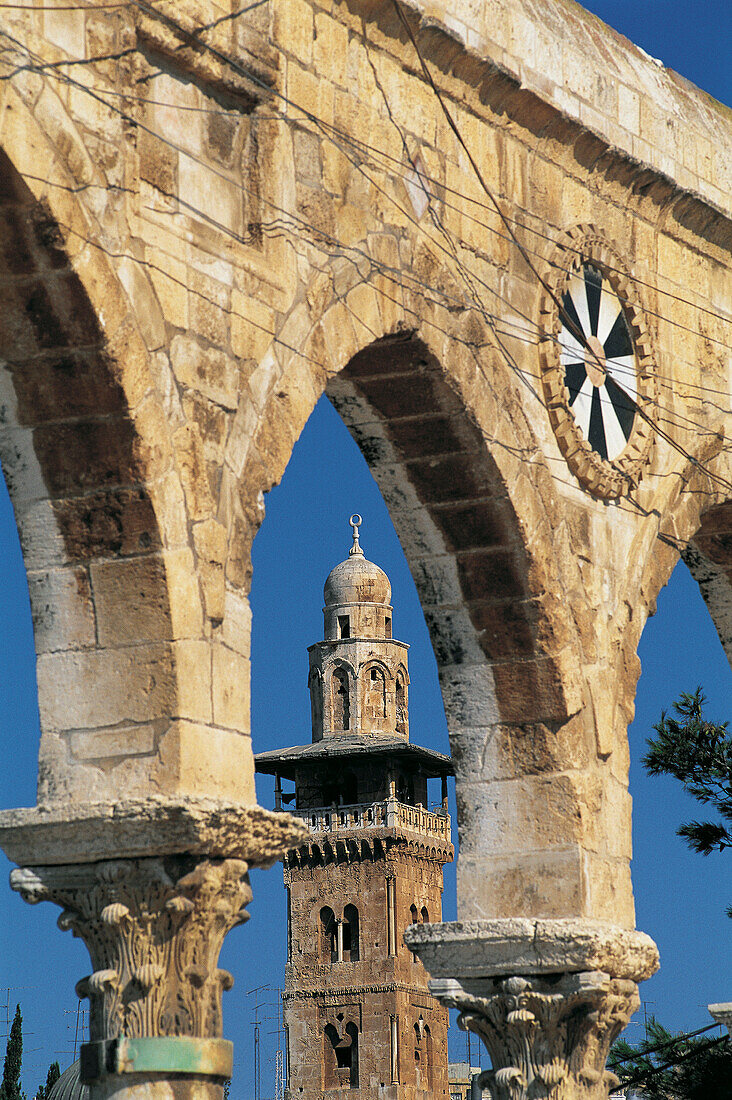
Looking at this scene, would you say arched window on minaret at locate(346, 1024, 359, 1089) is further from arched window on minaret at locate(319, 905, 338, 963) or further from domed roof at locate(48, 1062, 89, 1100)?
domed roof at locate(48, 1062, 89, 1100)

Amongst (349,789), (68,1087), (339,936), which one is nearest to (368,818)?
(349,789)

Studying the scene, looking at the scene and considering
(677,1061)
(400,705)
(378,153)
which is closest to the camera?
(378,153)

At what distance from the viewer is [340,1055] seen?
4728cm

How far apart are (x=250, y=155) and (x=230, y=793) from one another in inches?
76.1

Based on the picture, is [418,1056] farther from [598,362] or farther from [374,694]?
[598,362]

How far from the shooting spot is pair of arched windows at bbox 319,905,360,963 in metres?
47.9

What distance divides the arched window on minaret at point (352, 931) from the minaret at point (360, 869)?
25 millimetres

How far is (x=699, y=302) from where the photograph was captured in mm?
8352

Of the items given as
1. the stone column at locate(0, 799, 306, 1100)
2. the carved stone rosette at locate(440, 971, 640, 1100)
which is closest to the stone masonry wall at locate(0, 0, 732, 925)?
the stone column at locate(0, 799, 306, 1100)

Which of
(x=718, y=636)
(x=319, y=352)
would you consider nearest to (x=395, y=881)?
(x=718, y=636)

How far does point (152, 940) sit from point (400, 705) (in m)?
45.7

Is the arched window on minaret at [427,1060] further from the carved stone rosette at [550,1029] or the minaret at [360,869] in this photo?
the carved stone rosette at [550,1029]

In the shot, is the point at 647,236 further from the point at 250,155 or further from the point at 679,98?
the point at 250,155

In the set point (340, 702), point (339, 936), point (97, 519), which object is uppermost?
point (340, 702)
